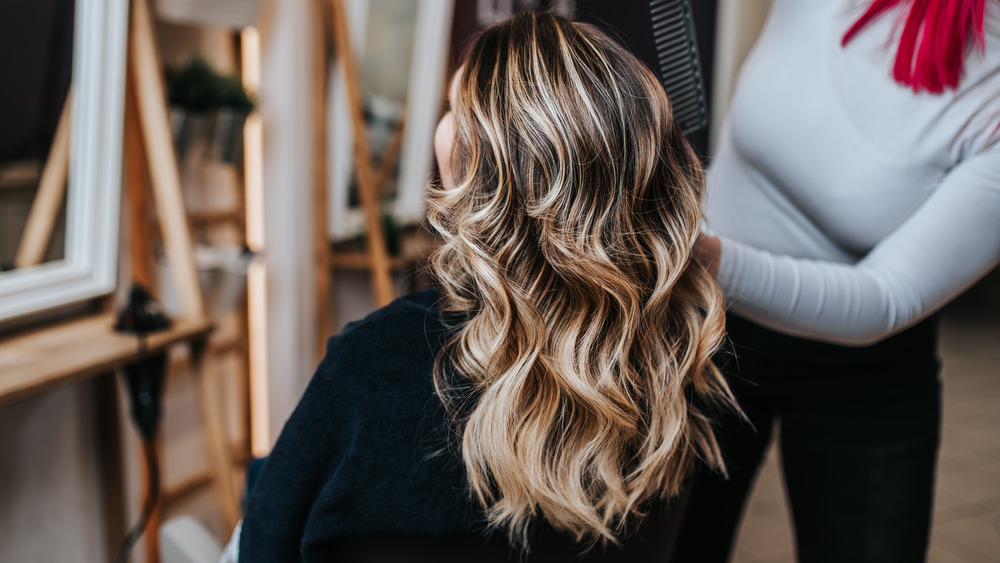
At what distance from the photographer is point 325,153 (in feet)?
6.75

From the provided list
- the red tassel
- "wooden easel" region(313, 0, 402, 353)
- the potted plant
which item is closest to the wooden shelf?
the potted plant

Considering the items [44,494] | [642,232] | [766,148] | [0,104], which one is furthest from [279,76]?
[642,232]

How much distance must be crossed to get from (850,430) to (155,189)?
1.35 m

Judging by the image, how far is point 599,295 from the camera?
0.74 m

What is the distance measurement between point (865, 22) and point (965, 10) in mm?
125

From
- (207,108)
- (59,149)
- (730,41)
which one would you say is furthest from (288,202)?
(730,41)

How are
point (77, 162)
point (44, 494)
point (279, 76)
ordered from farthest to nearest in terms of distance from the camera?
point (279, 76)
point (44, 494)
point (77, 162)

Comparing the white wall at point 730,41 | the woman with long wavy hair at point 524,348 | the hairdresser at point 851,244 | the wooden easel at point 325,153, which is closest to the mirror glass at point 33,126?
the woman with long wavy hair at point 524,348

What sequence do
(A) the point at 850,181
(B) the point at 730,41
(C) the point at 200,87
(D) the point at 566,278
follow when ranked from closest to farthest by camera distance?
1. (D) the point at 566,278
2. (A) the point at 850,181
3. (C) the point at 200,87
4. (B) the point at 730,41

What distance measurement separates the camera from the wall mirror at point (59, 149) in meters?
1.12

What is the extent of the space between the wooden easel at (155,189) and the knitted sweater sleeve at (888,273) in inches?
42.5

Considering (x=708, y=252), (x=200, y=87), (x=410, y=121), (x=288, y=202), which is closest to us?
(x=708, y=252)

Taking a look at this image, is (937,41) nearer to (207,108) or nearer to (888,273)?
(888,273)

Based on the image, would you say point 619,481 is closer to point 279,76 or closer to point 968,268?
point 968,268
